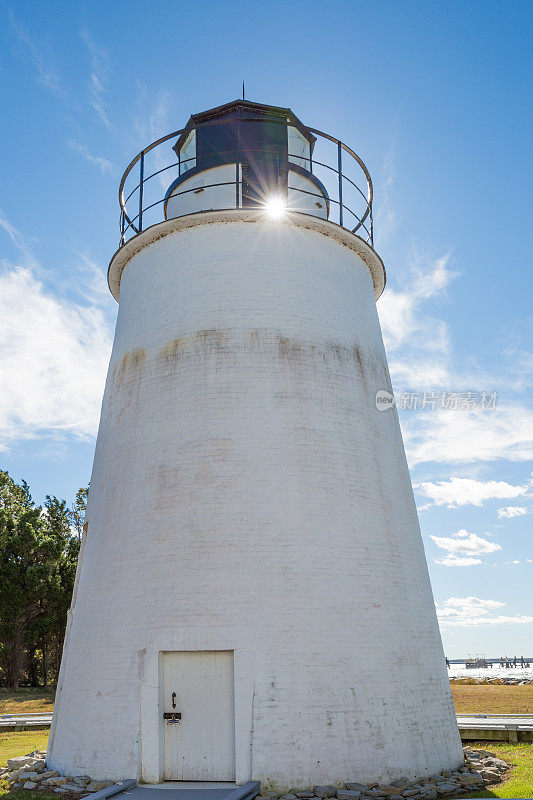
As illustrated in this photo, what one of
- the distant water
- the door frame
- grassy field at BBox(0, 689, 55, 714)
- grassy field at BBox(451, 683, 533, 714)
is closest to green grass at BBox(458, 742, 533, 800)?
the door frame

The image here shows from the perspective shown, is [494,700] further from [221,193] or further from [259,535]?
[221,193]

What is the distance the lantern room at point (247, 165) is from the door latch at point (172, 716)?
926 centimetres

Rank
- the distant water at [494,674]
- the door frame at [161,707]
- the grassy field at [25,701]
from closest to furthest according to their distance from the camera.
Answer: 1. the door frame at [161,707]
2. the grassy field at [25,701]
3. the distant water at [494,674]

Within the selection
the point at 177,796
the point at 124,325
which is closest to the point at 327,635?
the point at 177,796

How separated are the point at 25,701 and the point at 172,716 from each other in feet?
60.7

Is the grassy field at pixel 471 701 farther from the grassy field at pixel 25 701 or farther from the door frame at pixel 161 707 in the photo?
the door frame at pixel 161 707

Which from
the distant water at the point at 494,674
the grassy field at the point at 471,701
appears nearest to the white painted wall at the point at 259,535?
the grassy field at the point at 471,701

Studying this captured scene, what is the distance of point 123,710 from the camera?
988 centimetres

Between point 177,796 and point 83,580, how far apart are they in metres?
4.13

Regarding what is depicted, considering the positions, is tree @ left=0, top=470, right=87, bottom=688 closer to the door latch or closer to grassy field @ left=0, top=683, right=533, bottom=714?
grassy field @ left=0, top=683, right=533, bottom=714

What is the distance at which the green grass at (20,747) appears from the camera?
9352 millimetres

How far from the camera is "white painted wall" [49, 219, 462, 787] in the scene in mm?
9633

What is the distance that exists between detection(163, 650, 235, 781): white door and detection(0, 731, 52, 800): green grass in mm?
1779

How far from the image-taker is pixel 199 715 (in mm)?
9766
